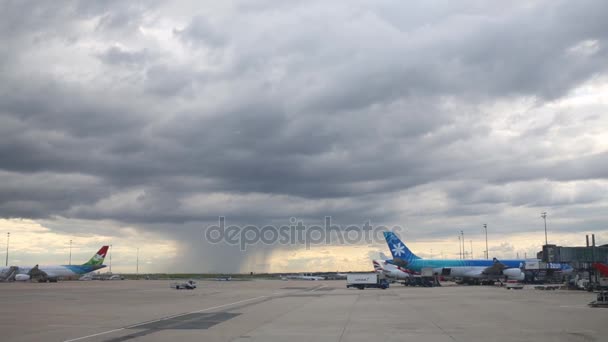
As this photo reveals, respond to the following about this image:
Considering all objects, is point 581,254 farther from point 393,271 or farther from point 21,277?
point 21,277

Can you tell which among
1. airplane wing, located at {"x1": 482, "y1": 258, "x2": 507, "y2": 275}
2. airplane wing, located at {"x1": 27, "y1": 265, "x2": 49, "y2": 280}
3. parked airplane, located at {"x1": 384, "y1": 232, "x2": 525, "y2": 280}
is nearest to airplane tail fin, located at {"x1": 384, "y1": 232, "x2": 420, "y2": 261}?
parked airplane, located at {"x1": 384, "y1": 232, "x2": 525, "y2": 280}

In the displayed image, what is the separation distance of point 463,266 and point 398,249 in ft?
42.4

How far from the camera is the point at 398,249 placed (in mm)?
109562

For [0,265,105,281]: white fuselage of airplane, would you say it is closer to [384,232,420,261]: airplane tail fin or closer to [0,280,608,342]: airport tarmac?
[384,232,420,261]: airplane tail fin

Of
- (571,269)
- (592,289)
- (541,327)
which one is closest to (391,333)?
(541,327)

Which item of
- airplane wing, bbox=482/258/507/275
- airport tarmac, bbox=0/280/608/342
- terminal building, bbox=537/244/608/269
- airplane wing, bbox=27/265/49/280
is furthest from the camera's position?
airplane wing, bbox=27/265/49/280

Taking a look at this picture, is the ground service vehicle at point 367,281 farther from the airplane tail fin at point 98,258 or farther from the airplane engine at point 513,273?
the airplane tail fin at point 98,258

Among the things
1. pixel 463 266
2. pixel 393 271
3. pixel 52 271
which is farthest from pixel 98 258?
pixel 463 266

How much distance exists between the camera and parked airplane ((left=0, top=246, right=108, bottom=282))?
135m

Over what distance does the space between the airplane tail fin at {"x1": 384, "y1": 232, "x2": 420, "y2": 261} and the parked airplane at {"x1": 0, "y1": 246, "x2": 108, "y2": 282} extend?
79.7 metres

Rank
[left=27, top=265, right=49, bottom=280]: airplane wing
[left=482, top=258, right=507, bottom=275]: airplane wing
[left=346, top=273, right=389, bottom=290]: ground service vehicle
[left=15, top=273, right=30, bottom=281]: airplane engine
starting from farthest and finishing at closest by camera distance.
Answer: [left=15, top=273, right=30, bottom=281]: airplane engine
[left=27, top=265, right=49, bottom=280]: airplane wing
[left=482, top=258, right=507, bottom=275]: airplane wing
[left=346, top=273, right=389, bottom=290]: ground service vehicle

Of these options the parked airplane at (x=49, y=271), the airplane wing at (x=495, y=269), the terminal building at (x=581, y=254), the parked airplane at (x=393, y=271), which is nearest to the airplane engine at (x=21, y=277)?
the parked airplane at (x=49, y=271)

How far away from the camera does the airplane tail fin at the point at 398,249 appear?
10850cm

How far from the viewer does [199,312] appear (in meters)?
36.9
